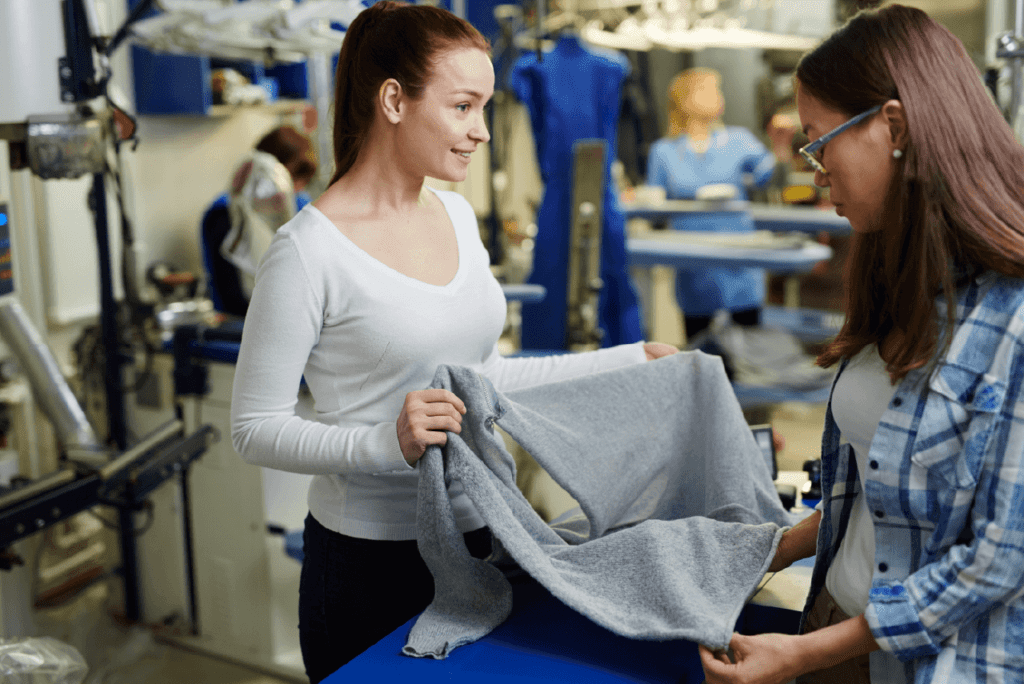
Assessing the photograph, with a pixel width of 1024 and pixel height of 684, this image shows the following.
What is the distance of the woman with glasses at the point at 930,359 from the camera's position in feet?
3.09

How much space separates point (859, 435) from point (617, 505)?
0.40 meters

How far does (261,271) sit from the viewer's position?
4.02ft

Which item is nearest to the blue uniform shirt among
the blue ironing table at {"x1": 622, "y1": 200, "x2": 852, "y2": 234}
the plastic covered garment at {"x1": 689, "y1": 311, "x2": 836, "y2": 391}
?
the blue ironing table at {"x1": 622, "y1": 200, "x2": 852, "y2": 234}

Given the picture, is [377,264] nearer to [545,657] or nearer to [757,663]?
[545,657]

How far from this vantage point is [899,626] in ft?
3.18

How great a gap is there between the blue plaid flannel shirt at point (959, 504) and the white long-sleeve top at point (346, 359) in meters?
0.55

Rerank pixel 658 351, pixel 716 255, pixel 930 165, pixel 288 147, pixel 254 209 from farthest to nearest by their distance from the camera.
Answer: pixel 716 255 → pixel 288 147 → pixel 254 209 → pixel 658 351 → pixel 930 165

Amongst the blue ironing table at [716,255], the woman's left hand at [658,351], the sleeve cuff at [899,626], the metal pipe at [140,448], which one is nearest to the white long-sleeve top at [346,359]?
the woman's left hand at [658,351]

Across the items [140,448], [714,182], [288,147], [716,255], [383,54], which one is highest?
[383,54]

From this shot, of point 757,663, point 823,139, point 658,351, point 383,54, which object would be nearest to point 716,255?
point 658,351

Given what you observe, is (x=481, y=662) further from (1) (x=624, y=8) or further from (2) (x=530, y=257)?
(1) (x=624, y=8)

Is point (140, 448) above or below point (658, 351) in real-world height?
below

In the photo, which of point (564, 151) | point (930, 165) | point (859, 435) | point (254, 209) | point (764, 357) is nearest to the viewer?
point (930, 165)

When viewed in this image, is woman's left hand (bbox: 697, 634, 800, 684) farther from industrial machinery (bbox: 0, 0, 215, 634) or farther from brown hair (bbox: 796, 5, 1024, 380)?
industrial machinery (bbox: 0, 0, 215, 634)
